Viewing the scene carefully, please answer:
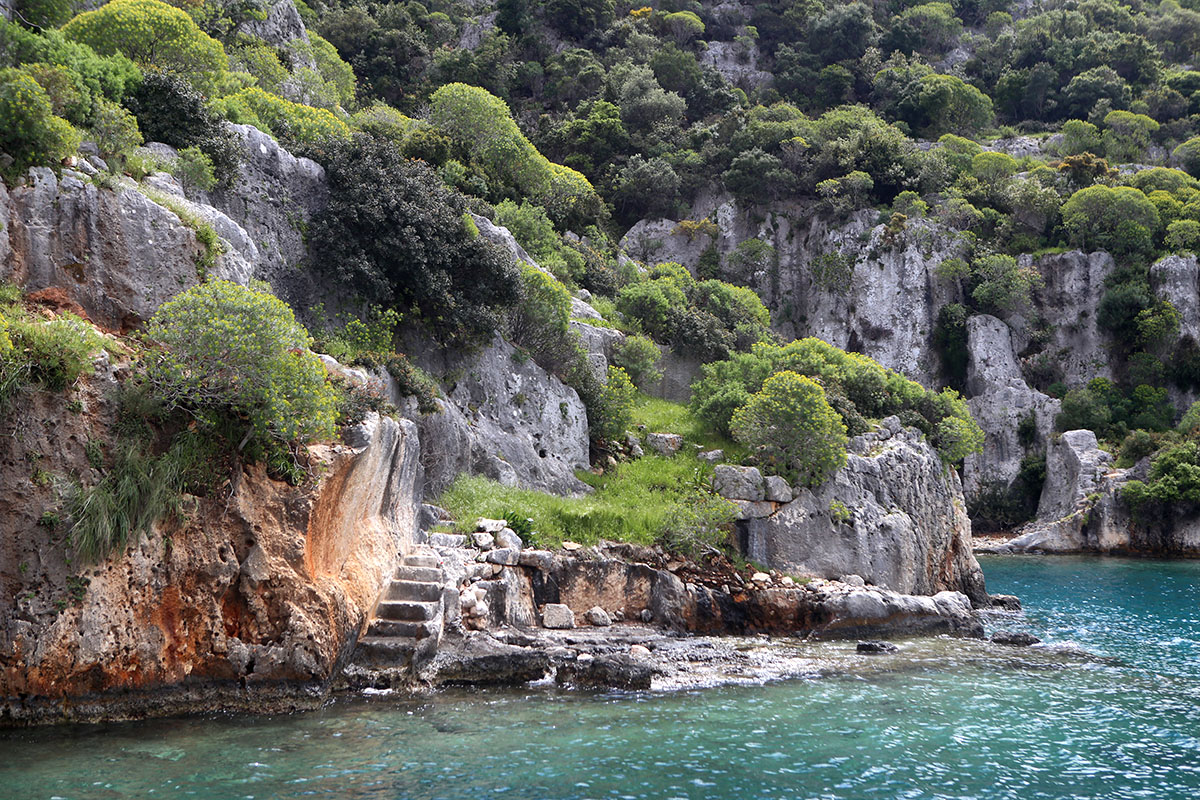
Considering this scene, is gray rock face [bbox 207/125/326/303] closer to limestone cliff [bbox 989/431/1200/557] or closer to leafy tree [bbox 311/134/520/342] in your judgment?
leafy tree [bbox 311/134/520/342]

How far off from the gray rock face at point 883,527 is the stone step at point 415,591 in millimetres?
10632

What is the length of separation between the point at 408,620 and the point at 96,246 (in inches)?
353

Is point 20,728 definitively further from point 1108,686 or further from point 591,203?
point 591,203

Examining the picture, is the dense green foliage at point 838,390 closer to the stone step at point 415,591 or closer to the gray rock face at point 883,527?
the gray rock face at point 883,527

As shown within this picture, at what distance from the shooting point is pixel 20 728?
10.9m

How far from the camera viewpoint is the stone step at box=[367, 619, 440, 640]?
49.9 feet

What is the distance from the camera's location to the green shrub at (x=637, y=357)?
32.9 meters

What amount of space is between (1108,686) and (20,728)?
20245mm

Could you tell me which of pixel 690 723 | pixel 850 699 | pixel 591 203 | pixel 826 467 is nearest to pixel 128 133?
pixel 690 723

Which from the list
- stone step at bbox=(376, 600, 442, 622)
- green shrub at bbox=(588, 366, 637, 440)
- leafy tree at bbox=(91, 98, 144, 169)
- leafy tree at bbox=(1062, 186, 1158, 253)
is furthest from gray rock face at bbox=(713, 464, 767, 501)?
leafy tree at bbox=(1062, 186, 1158, 253)

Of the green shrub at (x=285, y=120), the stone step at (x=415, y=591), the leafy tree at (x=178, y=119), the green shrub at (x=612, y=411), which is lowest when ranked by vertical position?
the stone step at (x=415, y=591)

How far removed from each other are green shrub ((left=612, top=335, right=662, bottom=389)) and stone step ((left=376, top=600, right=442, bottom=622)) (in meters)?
18.5

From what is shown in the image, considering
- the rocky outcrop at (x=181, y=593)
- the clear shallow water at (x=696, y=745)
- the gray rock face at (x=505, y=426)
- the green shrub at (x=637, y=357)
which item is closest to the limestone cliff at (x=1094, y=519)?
the green shrub at (x=637, y=357)

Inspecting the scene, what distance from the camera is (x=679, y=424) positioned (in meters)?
31.2
